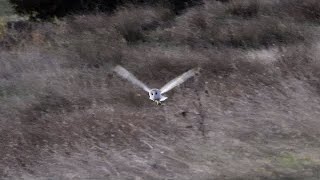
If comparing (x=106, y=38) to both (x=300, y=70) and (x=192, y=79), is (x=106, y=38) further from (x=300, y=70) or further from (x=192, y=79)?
(x=300, y=70)

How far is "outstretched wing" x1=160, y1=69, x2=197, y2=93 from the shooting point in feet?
27.5

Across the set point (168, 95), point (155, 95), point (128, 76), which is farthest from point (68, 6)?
point (155, 95)

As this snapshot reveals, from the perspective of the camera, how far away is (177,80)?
8.68m

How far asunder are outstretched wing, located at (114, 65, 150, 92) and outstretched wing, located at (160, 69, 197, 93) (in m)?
0.24

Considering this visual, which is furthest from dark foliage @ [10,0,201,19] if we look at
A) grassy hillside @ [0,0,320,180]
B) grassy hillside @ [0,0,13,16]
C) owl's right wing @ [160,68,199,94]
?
owl's right wing @ [160,68,199,94]

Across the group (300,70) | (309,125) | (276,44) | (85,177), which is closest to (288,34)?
(276,44)

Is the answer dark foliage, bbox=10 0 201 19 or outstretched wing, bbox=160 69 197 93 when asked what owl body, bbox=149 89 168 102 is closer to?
outstretched wing, bbox=160 69 197 93

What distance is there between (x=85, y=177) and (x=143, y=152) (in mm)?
785

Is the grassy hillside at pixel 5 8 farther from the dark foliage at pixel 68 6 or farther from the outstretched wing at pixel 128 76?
the outstretched wing at pixel 128 76

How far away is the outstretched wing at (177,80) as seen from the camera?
839cm

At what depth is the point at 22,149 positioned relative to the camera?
743cm

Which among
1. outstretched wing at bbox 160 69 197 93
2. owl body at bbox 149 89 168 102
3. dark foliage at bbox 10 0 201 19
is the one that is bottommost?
owl body at bbox 149 89 168 102

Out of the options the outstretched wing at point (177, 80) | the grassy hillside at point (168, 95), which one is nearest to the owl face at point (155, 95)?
the grassy hillside at point (168, 95)

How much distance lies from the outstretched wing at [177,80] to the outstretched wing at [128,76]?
24cm
